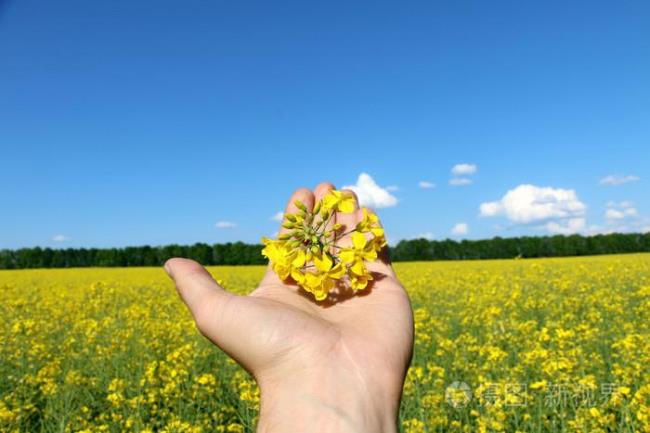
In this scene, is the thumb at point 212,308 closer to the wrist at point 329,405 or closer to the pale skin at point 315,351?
the pale skin at point 315,351

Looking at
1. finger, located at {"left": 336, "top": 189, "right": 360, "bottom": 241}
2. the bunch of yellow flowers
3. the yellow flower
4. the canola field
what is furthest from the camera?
the canola field

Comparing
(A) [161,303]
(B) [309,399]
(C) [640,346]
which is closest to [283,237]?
(B) [309,399]

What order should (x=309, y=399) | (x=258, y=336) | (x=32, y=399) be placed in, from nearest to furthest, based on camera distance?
(x=309, y=399), (x=258, y=336), (x=32, y=399)

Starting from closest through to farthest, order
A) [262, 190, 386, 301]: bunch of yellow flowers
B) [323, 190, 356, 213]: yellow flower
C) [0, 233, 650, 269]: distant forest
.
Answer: [262, 190, 386, 301]: bunch of yellow flowers → [323, 190, 356, 213]: yellow flower → [0, 233, 650, 269]: distant forest

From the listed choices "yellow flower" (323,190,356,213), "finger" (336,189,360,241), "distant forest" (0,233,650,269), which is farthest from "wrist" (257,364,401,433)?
"distant forest" (0,233,650,269)

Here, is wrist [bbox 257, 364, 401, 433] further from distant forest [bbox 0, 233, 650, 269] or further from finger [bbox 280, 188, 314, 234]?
Result: distant forest [bbox 0, 233, 650, 269]

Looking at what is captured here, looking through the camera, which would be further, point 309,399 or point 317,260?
point 317,260

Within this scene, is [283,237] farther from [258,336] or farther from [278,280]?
[258,336]

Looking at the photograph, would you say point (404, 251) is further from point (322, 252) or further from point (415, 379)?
point (322, 252)
